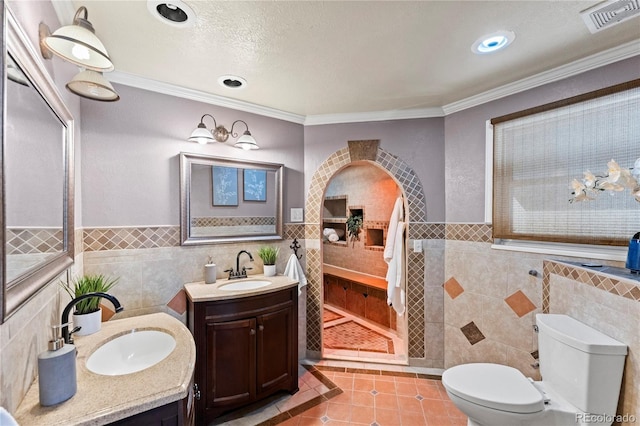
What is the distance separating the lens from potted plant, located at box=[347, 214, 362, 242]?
4203 mm

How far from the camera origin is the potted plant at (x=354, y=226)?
13.8ft

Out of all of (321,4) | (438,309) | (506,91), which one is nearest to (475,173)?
(506,91)

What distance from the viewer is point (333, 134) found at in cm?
271

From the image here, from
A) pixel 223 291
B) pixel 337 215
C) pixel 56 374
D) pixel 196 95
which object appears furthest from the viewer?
pixel 337 215

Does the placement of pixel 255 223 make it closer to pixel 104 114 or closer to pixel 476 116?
pixel 104 114

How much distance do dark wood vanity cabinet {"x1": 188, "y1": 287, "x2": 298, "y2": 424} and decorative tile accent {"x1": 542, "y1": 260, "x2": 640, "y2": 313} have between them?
1.86m

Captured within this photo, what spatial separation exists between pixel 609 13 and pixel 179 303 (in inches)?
123

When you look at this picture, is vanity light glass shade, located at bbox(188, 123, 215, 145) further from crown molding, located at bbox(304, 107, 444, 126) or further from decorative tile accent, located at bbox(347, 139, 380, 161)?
decorative tile accent, located at bbox(347, 139, 380, 161)

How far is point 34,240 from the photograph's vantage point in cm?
94

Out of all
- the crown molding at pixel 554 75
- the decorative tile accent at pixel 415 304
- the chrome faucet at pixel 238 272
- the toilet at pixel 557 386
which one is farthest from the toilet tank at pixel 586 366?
the chrome faucet at pixel 238 272

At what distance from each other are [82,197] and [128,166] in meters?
0.34

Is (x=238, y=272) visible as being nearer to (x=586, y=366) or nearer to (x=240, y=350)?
(x=240, y=350)

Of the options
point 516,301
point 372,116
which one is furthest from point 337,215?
point 516,301

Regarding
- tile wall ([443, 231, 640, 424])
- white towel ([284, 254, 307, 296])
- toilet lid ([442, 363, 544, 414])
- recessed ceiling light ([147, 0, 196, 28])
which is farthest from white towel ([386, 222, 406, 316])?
recessed ceiling light ([147, 0, 196, 28])
